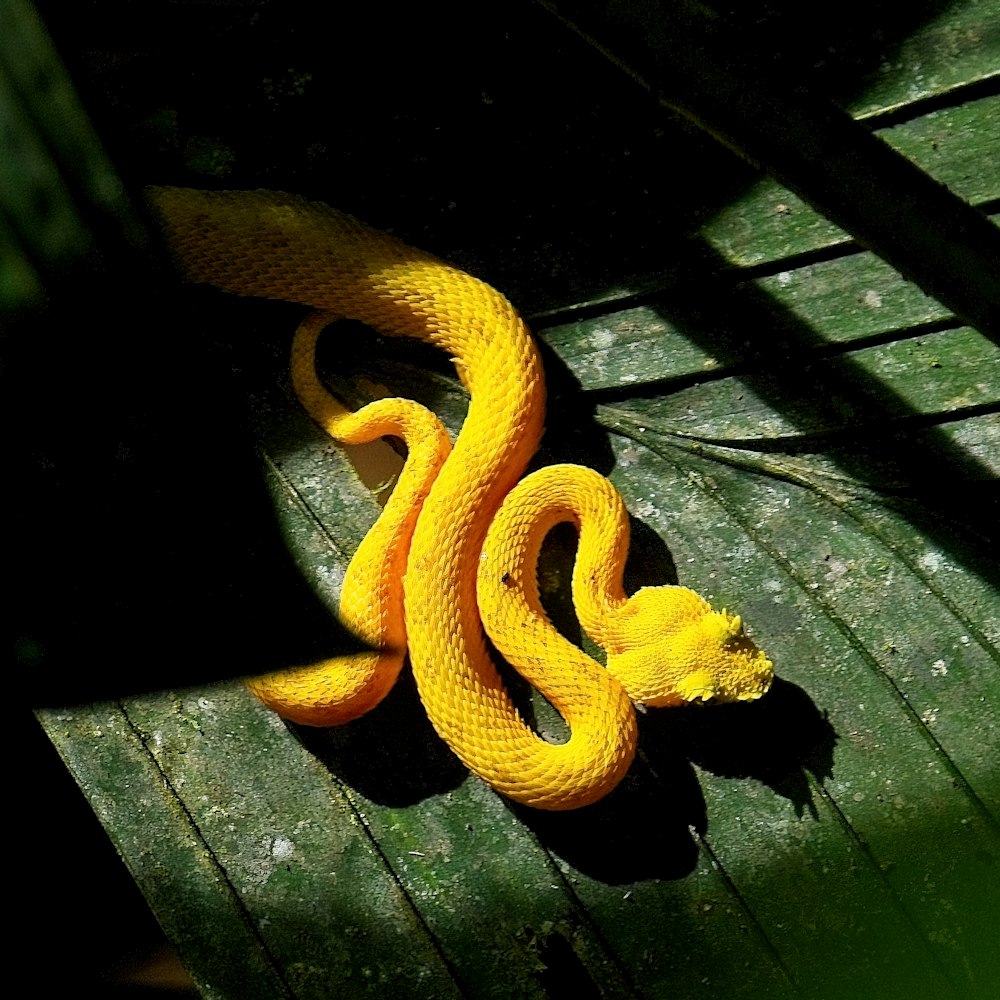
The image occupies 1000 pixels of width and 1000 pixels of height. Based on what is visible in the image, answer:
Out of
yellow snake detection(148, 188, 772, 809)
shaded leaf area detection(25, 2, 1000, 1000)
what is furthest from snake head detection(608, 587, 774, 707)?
shaded leaf area detection(25, 2, 1000, 1000)

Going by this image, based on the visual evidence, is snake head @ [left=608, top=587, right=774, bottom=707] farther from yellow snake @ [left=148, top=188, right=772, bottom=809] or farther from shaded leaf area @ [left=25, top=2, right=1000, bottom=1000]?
shaded leaf area @ [left=25, top=2, right=1000, bottom=1000]

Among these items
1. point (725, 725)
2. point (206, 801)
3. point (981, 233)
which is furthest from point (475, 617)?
point (981, 233)

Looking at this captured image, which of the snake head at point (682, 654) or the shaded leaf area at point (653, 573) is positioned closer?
the snake head at point (682, 654)

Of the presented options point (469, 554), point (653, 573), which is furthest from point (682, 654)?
point (469, 554)

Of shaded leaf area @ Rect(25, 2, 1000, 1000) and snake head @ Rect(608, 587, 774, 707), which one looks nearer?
snake head @ Rect(608, 587, 774, 707)

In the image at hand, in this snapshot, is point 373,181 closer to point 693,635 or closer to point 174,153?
point 174,153

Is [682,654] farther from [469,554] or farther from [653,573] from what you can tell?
[469,554]

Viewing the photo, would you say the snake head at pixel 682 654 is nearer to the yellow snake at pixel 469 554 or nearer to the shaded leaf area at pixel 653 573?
the yellow snake at pixel 469 554

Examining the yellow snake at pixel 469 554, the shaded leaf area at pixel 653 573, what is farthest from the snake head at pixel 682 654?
the shaded leaf area at pixel 653 573
